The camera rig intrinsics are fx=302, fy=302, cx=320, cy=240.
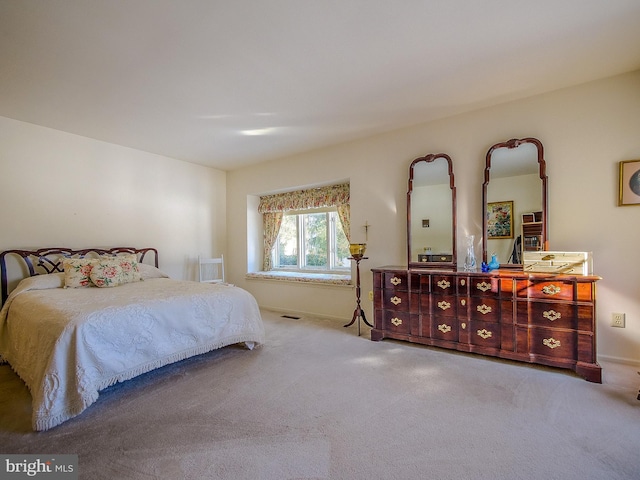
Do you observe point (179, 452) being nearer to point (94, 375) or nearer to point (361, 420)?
point (94, 375)

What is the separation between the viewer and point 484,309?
2705 mm

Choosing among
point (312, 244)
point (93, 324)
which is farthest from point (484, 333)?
point (93, 324)

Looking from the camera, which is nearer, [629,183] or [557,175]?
[629,183]

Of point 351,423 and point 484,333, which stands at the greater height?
point 484,333

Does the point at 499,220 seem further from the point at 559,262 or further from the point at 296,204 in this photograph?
the point at 296,204

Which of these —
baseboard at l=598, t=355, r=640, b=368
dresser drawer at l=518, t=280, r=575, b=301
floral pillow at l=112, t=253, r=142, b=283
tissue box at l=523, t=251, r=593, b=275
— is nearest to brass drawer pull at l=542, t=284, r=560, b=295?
dresser drawer at l=518, t=280, r=575, b=301

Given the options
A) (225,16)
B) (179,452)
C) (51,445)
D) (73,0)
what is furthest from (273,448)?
(73,0)

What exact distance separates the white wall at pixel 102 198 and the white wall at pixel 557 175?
87.3 inches

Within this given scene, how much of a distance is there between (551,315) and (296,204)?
352cm

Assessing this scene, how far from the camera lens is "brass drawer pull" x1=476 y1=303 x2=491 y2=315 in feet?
8.81

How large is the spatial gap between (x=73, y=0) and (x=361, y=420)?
291cm

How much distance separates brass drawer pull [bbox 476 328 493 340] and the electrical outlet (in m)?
0.98

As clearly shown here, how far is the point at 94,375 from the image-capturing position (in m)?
1.97

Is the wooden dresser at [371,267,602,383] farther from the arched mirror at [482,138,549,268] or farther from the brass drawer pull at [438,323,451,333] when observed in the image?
the arched mirror at [482,138,549,268]
